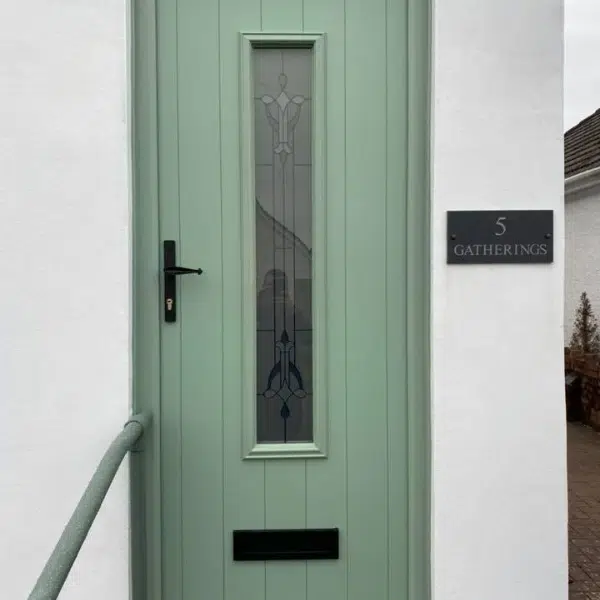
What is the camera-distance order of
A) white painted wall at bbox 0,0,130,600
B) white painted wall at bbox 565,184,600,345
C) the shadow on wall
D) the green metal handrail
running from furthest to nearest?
1. white painted wall at bbox 565,184,600,345
2. the shadow on wall
3. white painted wall at bbox 0,0,130,600
4. the green metal handrail

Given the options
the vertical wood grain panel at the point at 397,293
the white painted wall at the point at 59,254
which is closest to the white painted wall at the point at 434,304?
the white painted wall at the point at 59,254

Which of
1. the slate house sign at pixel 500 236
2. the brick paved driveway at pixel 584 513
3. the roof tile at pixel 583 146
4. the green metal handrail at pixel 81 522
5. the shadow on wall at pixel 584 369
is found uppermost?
the roof tile at pixel 583 146

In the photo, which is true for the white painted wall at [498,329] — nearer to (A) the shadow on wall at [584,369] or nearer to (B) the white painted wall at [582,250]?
(A) the shadow on wall at [584,369]

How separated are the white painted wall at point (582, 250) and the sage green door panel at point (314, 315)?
6446 mm

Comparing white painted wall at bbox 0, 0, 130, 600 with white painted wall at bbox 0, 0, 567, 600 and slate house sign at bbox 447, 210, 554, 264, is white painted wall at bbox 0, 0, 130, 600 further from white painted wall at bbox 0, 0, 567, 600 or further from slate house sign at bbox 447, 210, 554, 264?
slate house sign at bbox 447, 210, 554, 264

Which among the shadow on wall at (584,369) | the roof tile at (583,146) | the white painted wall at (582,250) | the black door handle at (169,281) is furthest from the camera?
the roof tile at (583,146)

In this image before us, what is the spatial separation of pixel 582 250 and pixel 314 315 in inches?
275

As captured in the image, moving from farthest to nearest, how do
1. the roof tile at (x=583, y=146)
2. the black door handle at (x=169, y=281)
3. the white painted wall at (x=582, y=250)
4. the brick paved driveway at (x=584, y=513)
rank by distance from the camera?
the roof tile at (x=583, y=146), the white painted wall at (x=582, y=250), the brick paved driveway at (x=584, y=513), the black door handle at (x=169, y=281)

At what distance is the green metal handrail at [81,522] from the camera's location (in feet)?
4.00

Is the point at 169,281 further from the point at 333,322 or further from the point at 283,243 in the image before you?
the point at 333,322

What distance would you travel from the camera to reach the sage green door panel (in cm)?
201

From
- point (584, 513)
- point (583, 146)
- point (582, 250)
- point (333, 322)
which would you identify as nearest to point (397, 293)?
point (333, 322)

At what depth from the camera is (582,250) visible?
8.00 metres

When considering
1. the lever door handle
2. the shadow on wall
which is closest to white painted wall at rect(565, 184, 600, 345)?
the shadow on wall
